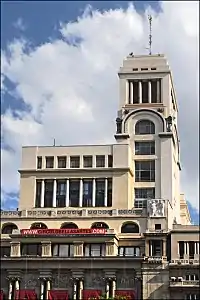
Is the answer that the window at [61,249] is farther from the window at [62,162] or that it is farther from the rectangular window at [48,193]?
the window at [62,162]

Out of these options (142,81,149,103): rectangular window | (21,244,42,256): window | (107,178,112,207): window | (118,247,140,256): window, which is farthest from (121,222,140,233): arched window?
(142,81,149,103): rectangular window

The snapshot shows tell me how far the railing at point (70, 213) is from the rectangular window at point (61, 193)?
1.43 metres

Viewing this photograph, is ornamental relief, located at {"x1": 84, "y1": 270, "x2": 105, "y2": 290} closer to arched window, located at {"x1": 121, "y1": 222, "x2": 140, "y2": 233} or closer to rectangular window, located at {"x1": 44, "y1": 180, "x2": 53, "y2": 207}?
arched window, located at {"x1": 121, "y1": 222, "x2": 140, "y2": 233}

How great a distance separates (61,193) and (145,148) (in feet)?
48.9

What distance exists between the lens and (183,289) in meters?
81.4

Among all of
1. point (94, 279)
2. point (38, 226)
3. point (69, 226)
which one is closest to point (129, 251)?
point (94, 279)

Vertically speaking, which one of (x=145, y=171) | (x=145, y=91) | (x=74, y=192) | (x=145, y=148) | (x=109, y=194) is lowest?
(x=109, y=194)

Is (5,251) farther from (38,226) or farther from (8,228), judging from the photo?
(38,226)

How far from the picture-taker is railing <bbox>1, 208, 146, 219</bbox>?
91188mm

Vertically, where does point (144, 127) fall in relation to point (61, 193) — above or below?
above

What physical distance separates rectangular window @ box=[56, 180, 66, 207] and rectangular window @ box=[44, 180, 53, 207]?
95 centimetres

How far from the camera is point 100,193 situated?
3740 inches

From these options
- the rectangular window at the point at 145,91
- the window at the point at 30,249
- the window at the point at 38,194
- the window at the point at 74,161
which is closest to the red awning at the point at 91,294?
the window at the point at 30,249

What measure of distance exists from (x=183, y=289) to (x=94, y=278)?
1187 centimetres
